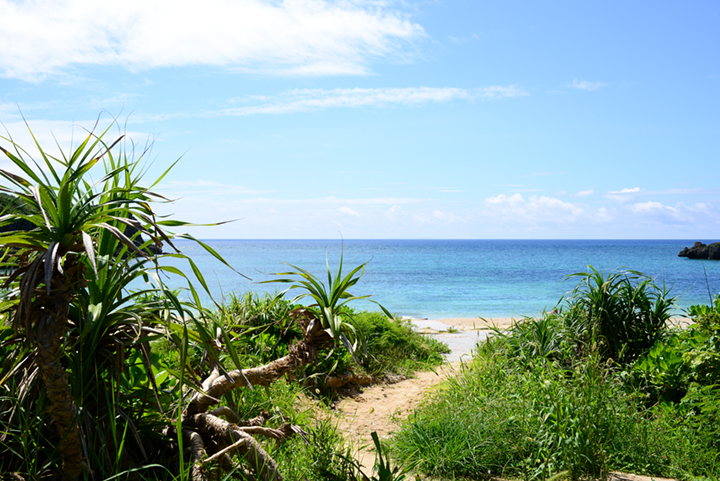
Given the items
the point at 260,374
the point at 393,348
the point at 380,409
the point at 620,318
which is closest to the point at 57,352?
the point at 260,374

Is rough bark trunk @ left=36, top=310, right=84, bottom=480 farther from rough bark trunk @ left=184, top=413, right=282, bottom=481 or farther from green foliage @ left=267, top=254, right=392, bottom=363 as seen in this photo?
green foliage @ left=267, top=254, right=392, bottom=363

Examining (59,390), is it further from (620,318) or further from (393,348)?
(393,348)

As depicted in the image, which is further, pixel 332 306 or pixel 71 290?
pixel 332 306

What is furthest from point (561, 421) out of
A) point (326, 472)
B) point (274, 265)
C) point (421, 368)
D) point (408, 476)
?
point (274, 265)

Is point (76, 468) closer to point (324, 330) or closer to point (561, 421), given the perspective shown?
point (324, 330)

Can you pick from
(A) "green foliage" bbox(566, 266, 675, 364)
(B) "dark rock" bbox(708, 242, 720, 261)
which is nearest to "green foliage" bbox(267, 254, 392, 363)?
(A) "green foliage" bbox(566, 266, 675, 364)

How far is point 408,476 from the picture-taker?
4008 mm

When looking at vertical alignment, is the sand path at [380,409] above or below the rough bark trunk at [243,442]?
below

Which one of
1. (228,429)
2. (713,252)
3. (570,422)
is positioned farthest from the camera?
(713,252)

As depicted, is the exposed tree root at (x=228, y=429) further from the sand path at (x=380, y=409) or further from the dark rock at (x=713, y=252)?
the dark rock at (x=713, y=252)

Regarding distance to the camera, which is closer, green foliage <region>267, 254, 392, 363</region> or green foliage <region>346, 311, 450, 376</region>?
green foliage <region>267, 254, 392, 363</region>

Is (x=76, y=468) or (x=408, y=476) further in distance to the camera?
(x=408, y=476)

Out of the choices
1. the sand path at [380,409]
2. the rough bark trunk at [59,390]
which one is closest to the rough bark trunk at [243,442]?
the rough bark trunk at [59,390]

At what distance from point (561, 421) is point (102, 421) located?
3408mm
